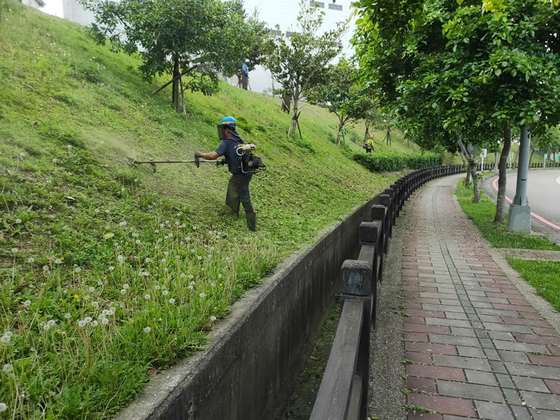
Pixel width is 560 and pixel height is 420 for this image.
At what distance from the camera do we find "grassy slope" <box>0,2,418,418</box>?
7.65ft

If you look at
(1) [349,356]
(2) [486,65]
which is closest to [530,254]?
(2) [486,65]

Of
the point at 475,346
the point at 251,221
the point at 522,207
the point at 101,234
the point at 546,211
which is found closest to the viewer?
the point at 475,346

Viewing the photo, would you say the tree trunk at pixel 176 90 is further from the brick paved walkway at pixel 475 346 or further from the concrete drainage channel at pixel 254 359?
the concrete drainage channel at pixel 254 359

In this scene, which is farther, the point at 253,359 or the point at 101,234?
the point at 101,234

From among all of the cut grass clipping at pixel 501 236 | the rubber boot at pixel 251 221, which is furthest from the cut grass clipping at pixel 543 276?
the rubber boot at pixel 251 221

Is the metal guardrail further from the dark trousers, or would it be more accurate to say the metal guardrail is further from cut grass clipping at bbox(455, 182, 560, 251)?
cut grass clipping at bbox(455, 182, 560, 251)

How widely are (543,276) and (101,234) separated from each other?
629cm

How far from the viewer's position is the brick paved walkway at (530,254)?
8109 mm

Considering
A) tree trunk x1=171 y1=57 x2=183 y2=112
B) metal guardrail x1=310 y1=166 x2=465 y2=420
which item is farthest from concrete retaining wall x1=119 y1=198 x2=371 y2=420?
tree trunk x1=171 y1=57 x2=183 y2=112

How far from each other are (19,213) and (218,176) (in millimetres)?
5521

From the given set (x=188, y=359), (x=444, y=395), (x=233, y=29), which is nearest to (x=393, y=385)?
(x=444, y=395)

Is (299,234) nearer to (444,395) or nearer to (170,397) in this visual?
(444,395)

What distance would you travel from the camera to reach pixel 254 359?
320cm

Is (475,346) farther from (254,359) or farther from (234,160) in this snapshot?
(234,160)
